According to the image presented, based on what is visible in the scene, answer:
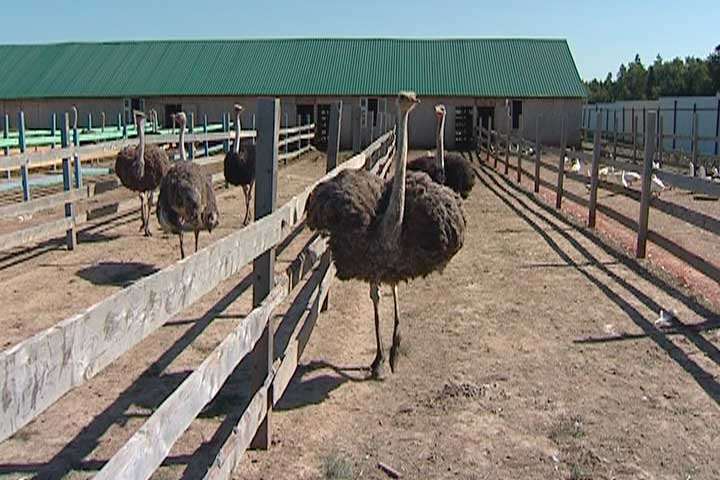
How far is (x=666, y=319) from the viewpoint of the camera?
6094 millimetres

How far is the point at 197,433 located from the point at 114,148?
7.15m

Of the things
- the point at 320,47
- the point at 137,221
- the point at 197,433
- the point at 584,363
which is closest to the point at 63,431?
the point at 197,433

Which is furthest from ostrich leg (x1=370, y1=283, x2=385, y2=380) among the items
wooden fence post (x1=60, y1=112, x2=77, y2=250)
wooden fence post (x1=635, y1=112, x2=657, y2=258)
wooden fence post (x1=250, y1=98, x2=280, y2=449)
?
wooden fence post (x1=60, y1=112, x2=77, y2=250)

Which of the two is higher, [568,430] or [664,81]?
[664,81]

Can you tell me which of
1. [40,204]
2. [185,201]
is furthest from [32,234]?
[185,201]

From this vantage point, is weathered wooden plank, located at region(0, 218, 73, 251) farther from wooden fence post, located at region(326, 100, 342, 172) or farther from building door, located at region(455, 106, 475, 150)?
building door, located at region(455, 106, 475, 150)

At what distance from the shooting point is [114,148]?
10.4 m

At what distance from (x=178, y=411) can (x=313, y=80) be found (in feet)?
105

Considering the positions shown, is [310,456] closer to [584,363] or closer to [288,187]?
[584,363]

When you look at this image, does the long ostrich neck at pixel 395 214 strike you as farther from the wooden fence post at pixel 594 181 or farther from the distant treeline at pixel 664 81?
the distant treeline at pixel 664 81

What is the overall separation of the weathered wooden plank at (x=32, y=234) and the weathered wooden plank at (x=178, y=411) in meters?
4.87

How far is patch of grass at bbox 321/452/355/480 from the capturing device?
12.0 feet

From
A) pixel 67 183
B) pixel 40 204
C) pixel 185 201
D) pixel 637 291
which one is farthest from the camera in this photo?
pixel 67 183

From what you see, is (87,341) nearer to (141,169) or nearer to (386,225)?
(386,225)
